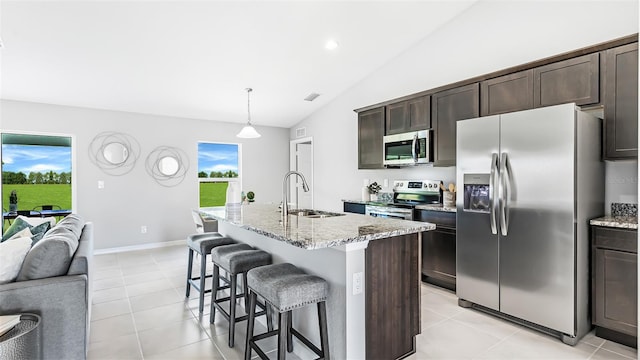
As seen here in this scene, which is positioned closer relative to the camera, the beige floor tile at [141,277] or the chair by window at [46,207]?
the beige floor tile at [141,277]

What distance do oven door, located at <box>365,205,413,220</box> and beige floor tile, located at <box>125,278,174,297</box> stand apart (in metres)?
2.50

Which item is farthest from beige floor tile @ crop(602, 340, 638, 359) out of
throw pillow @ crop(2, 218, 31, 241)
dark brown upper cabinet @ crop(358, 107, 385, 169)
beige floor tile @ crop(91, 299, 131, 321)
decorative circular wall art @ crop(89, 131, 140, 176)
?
decorative circular wall art @ crop(89, 131, 140, 176)

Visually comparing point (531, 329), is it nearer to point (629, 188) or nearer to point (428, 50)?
point (629, 188)

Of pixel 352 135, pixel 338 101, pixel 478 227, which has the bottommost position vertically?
pixel 478 227

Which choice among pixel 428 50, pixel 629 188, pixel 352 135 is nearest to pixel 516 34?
pixel 428 50

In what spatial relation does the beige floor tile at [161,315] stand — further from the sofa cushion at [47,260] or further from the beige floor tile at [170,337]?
the sofa cushion at [47,260]

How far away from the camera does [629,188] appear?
282 cm

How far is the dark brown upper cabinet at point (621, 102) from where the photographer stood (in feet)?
8.36

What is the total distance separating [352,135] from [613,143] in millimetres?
3408

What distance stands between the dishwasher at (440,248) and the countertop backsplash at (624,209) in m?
1.26

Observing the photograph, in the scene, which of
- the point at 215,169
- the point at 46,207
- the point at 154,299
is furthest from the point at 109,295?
the point at 215,169

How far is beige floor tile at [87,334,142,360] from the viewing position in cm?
233

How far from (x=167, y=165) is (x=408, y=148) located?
4047 millimetres

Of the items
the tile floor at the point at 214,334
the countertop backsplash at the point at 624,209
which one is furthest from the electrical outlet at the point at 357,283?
the countertop backsplash at the point at 624,209
